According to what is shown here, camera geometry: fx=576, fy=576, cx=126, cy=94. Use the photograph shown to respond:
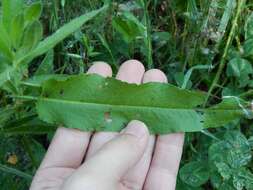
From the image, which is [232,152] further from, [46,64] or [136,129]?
[46,64]

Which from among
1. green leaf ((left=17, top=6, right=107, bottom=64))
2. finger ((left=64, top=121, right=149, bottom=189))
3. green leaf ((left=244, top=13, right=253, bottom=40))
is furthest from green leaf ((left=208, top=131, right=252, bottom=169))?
green leaf ((left=17, top=6, right=107, bottom=64))

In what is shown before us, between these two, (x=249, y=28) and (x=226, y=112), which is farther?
(x=249, y=28)

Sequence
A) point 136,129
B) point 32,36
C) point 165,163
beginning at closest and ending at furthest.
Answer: point 32,36
point 136,129
point 165,163

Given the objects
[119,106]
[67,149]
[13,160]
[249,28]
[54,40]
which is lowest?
[13,160]

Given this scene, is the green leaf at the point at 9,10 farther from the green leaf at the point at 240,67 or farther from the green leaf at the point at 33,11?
the green leaf at the point at 240,67

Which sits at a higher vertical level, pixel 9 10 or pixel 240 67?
pixel 9 10

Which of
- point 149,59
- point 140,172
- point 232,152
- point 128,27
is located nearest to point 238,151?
point 232,152
